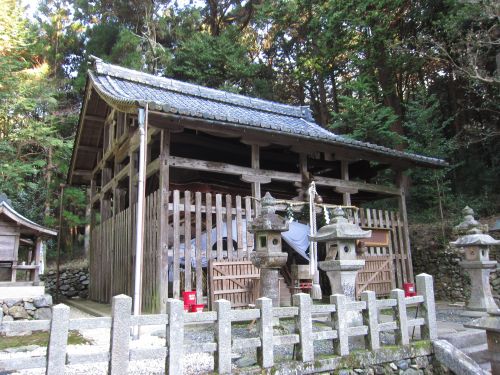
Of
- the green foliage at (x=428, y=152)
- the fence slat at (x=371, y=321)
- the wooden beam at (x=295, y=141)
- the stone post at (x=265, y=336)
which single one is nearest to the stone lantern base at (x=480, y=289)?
the wooden beam at (x=295, y=141)

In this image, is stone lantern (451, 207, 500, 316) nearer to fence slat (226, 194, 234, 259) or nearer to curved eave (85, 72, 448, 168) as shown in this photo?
curved eave (85, 72, 448, 168)

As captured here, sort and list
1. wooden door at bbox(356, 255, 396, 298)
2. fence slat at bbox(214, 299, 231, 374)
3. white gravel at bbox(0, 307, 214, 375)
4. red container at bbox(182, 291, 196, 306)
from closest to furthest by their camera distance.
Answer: fence slat at bbox(214, 299, 231, 374), white gravel at bbox(0, 307, 214, 375), red container at bbox(182, 291, 196, 306), wooden door at bbox(356, 255, 396, 298)

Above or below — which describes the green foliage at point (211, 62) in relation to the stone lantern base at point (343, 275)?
above

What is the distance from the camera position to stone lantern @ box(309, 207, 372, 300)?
618 centimetres

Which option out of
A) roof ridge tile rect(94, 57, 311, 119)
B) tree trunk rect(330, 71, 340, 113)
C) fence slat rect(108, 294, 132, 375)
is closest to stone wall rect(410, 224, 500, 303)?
roof ridge tile rect(94, 57, 311, 119)

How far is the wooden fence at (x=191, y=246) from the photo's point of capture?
7707mm

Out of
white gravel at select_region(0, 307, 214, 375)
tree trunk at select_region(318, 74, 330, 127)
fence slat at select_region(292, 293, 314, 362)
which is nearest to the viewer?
white gravel at select_region(0, 307, 214, 375)

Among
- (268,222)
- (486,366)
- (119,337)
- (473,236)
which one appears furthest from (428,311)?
(119,337)

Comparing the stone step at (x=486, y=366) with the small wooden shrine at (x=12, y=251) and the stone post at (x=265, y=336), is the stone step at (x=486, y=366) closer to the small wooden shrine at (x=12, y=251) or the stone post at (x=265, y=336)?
the stone post at (x=265, y=336)

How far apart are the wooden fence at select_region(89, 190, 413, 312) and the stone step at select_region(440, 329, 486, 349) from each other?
3.60 m

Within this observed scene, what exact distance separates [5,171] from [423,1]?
17290mm

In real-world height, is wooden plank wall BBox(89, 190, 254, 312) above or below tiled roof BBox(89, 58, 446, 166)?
below

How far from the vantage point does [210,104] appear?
Answer: 12.6 metres

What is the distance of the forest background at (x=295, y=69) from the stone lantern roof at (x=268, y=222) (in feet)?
26.9
